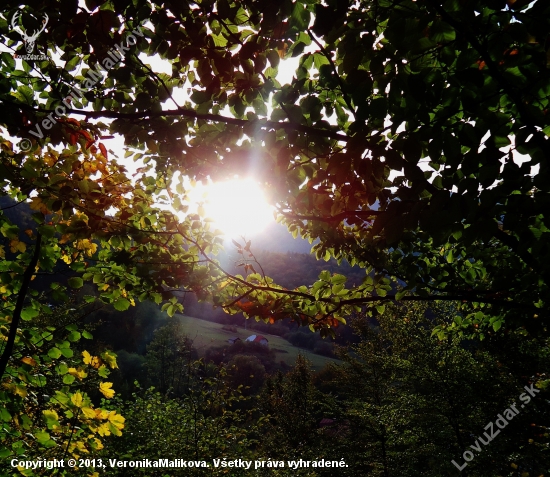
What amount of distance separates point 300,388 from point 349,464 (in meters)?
3.52

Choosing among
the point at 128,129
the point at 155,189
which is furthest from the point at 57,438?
the point at 128,129

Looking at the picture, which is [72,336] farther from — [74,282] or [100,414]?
[100,414]

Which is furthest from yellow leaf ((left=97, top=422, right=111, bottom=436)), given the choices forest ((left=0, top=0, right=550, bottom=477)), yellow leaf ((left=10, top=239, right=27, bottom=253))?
yellow leaf ((left=10, top=239, right=27, bottom=253))

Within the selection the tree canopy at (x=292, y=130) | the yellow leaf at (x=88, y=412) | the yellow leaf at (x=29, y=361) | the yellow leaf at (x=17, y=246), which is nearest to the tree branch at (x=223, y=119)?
the tree canopy at (x=292, y=130)

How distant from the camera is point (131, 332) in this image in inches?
1492

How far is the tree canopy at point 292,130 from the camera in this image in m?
1.22

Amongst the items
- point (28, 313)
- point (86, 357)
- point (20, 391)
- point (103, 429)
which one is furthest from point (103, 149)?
point (103, 429)

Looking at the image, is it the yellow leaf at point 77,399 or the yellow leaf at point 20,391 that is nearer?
the yellow leaf at point 20,391

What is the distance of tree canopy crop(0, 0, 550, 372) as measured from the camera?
1.22 m

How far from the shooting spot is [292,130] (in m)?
1.60

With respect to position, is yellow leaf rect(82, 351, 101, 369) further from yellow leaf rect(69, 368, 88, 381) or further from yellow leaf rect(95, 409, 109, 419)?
yellow leaf rect(95, 409, 109, 419)

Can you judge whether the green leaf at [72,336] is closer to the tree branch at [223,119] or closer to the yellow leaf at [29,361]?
the yellow leaf at [29,361]

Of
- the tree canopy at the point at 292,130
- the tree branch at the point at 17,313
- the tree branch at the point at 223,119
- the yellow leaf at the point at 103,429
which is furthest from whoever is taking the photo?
the yellow leaf at the point at 103,429

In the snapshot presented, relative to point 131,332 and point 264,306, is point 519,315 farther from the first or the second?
point 131,332
